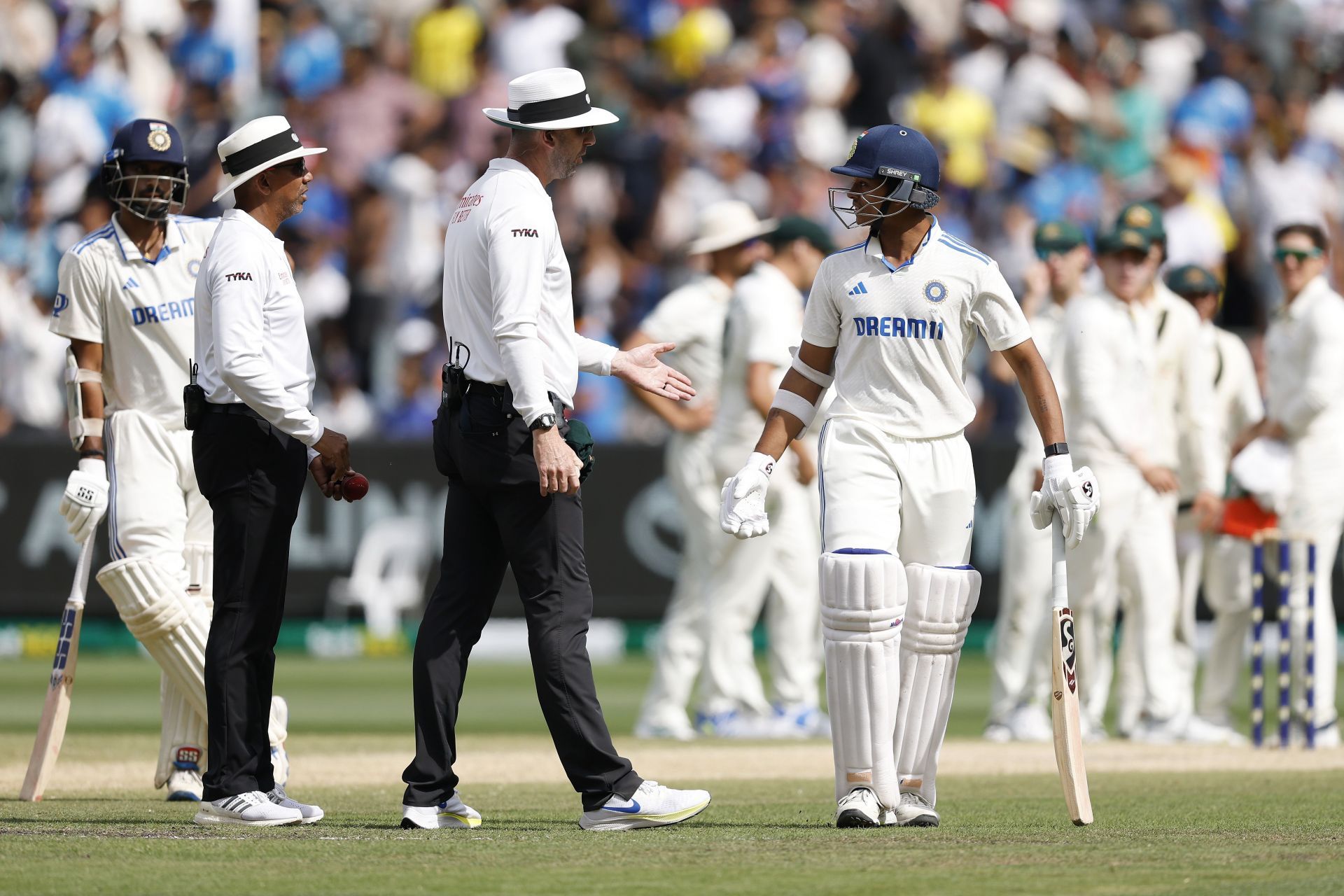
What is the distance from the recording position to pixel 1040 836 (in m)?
7.05

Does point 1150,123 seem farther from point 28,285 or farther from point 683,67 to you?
point 28,285

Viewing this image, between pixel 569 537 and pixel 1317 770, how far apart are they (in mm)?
4533

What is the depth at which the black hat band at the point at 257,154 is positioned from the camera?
7.60 m

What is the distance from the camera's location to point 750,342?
12.0 meters

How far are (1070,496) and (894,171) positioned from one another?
4.14 feet

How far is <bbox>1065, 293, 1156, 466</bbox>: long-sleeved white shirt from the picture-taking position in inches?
472

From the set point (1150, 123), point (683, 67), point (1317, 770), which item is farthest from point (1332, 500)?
point (683, 67)

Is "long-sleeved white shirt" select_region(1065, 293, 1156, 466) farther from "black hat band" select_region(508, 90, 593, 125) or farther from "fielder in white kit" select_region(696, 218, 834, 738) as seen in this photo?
"black hat band" select_region(508, 90, 593, 125)

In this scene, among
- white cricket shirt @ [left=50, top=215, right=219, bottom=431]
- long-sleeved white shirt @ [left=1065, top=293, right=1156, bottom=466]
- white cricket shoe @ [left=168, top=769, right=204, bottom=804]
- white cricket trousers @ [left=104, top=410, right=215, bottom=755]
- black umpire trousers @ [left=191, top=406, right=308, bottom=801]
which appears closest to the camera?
black umpire trousers @ [left=191, top=406, right=308, bottom=801]

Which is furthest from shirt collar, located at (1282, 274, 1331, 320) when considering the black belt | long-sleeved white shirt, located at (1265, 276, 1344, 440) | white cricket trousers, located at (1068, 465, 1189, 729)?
the black belt

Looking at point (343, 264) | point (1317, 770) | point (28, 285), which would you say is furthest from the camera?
point (343, 264)

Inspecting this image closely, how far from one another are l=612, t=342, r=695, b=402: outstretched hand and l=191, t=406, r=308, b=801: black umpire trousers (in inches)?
48.8

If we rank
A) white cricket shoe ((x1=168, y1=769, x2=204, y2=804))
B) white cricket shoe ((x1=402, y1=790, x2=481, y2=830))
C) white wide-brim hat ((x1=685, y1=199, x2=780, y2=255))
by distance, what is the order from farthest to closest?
white wide-brim hat ((x1=685, y1=199, x2=780, y2=255)) < white cricket shoe ((x1=168, y1=769, x2=204, y2=804)) < white cricket shoe ((x1=402, y1=790, x2=481, y2=830))

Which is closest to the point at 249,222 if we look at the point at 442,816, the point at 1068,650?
the point at 442,816
